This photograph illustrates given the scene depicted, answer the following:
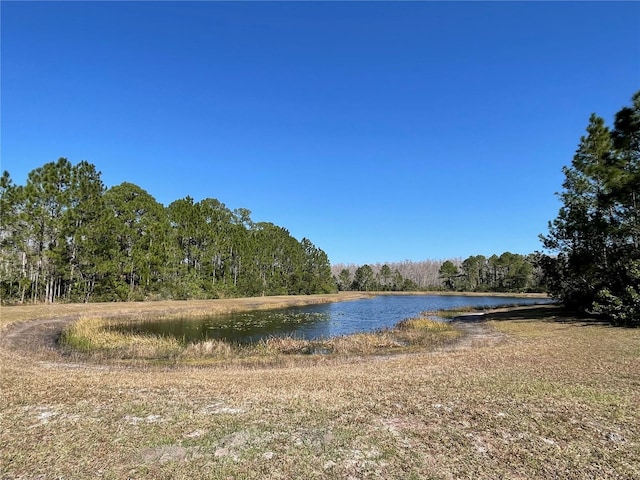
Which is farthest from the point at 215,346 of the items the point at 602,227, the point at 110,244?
the point at 110,244

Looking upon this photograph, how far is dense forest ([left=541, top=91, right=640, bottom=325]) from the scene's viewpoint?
819 inches

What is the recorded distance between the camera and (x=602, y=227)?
23.4 meters

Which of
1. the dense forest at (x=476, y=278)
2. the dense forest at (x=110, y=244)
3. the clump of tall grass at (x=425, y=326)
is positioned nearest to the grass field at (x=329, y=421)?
the clump of tall grass at (x=425, y=326)

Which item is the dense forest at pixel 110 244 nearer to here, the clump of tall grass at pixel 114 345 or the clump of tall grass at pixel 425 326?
the clump of tall grass at pixel 114 345

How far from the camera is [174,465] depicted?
4906mm

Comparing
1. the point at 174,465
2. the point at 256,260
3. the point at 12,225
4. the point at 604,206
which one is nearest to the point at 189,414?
the point at 174,465

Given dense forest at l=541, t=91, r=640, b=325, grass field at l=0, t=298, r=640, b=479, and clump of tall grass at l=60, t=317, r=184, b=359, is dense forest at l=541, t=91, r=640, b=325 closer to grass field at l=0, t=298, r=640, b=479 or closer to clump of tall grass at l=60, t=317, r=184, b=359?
grass field at l=0, t=298, r=640, b=479

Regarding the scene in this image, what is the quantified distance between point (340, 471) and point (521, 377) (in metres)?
6.39

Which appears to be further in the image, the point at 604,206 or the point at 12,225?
the point at 12,225

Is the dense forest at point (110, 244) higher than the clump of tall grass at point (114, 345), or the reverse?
the dense forest at point (110, 244)

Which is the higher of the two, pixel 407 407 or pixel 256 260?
pixel 256 260

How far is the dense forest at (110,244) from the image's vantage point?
34938 millimetres

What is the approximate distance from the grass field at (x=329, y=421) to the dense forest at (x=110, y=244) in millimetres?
29486

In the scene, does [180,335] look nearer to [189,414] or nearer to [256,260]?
[189,414]
